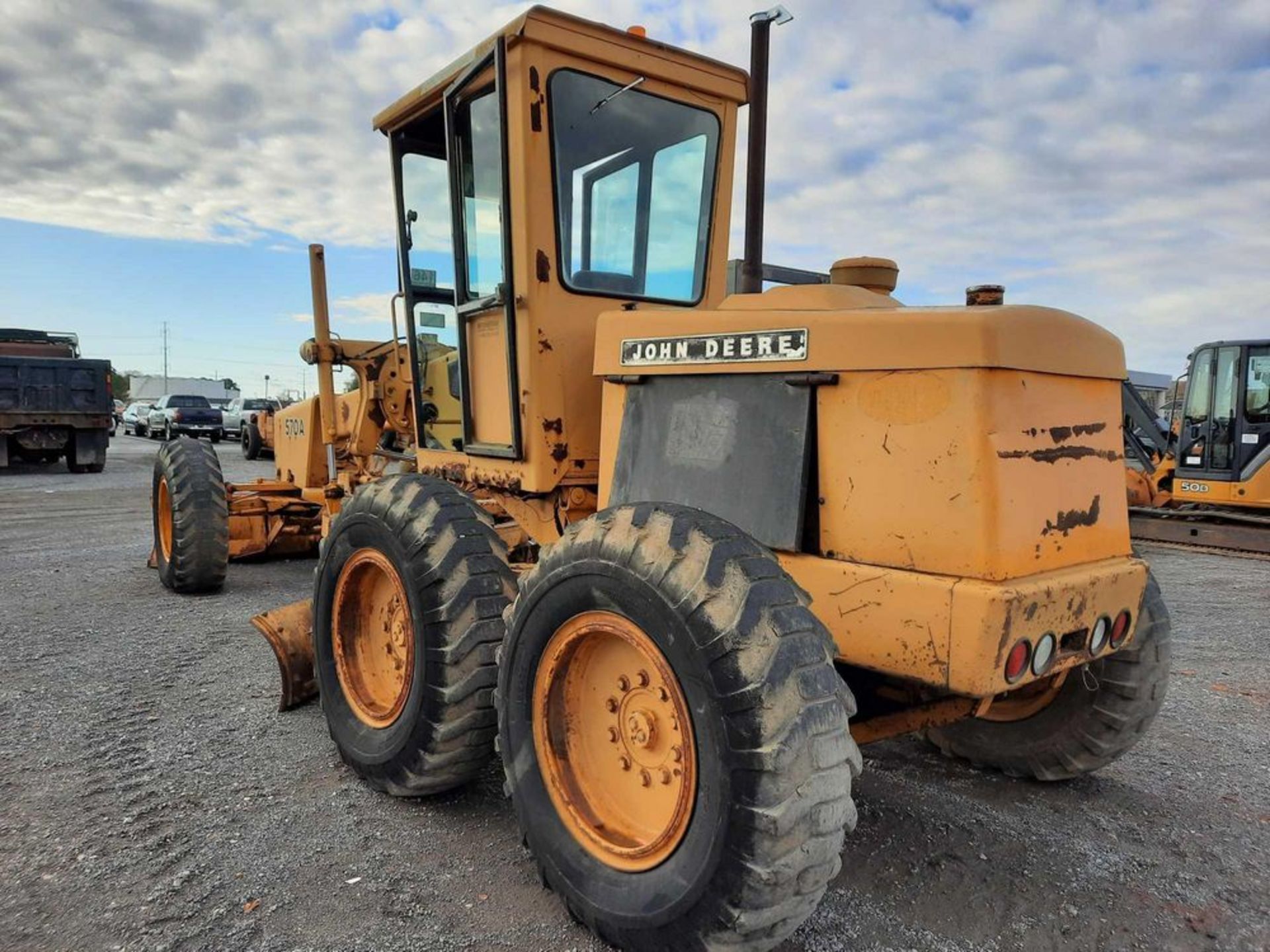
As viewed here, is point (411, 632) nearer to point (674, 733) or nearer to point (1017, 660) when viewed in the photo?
point (674, 733)

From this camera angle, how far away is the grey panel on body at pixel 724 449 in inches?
103

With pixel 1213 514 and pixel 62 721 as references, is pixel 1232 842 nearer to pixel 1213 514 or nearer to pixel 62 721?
pixel 62 721

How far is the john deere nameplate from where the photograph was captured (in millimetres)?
2598

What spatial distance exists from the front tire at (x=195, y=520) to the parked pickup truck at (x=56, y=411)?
13177mm

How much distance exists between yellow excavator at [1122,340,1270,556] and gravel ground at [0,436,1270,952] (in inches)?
292

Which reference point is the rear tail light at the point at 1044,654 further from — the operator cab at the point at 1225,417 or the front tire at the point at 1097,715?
the operator cab at the point at 1225,417

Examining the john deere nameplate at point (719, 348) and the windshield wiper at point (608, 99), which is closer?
the john deere nameplate at point (719, 348)

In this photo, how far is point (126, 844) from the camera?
9.93 feet

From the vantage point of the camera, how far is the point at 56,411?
17.8m

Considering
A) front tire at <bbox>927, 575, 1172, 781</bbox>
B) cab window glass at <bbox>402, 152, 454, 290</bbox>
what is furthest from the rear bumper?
cab window glass at <bbox>402, 152, 454, 290</bbox>

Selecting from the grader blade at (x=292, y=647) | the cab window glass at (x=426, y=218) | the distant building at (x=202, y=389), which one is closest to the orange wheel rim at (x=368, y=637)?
the grader blade at (x=292, y=647)

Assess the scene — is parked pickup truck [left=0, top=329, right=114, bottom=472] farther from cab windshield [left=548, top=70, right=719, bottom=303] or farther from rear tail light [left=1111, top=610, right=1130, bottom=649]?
rear tail light [left=1111, top=610, right=1130, bottom=649]

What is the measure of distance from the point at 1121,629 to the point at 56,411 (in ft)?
66.0

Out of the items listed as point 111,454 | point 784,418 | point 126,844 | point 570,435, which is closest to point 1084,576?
point 784,418
